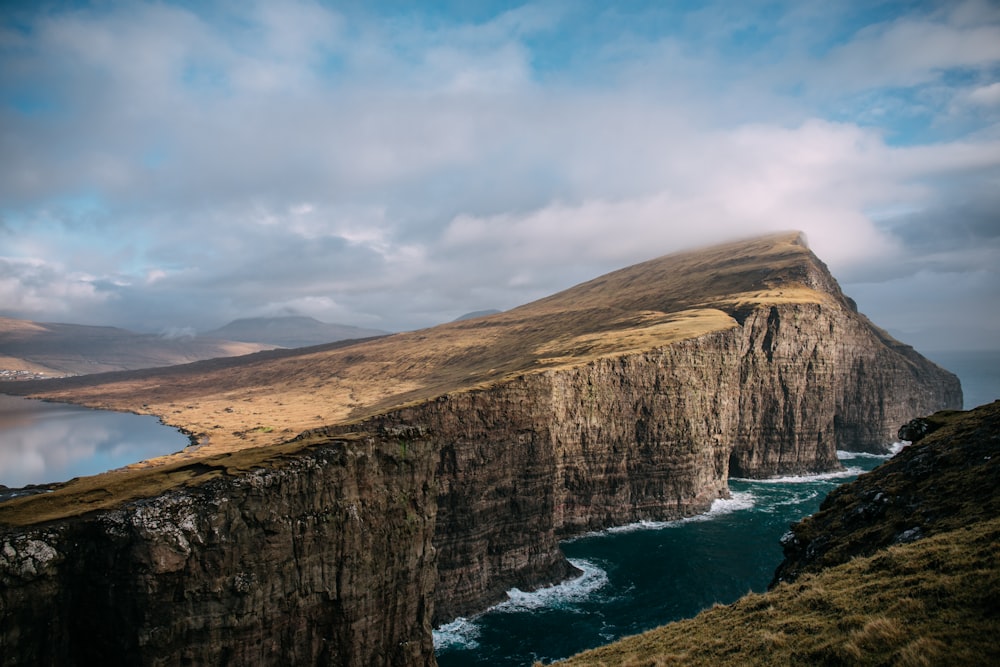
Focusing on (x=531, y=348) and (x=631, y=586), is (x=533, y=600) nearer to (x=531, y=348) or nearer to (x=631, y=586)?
(x=631, y=586)

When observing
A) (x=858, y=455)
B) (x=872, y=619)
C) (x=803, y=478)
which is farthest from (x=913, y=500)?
(x=858, y=455)

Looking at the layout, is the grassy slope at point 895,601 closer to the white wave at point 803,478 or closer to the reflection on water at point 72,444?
the white wave at point 803,478

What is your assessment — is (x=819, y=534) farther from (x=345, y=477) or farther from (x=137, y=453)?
(x=137, y=453)

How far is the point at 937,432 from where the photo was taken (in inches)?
1379

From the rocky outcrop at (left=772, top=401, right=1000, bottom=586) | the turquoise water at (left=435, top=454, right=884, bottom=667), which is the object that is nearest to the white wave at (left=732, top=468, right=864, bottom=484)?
the turquoise water at (left=435, top=454, right=884, bottom=667)

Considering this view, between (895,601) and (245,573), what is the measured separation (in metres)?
30.6

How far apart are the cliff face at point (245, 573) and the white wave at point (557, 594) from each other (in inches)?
1119

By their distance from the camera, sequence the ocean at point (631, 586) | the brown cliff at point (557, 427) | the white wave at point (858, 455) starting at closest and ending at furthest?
1. the brown cliff at point (557, 427)
2. the ocean at point (631, 586)
3. the white wave at point (858, 455)

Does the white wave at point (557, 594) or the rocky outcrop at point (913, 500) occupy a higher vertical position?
the rocky outcrop at point (913, 500)

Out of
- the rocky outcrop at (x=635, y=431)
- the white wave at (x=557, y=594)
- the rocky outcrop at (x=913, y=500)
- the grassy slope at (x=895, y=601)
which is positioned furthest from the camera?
the rocky outcrop at (x=635, y=431)

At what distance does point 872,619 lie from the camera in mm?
16703

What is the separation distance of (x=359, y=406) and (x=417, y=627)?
356 feet

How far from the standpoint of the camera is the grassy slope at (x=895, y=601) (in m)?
14.8

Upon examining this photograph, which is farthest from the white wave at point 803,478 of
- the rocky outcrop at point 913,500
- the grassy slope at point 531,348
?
the rocky outcrop at point 913,500
